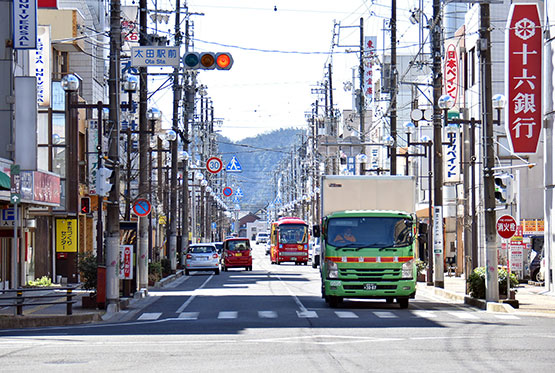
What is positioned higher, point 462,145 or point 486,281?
point 462,145

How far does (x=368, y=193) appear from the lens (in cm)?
3033

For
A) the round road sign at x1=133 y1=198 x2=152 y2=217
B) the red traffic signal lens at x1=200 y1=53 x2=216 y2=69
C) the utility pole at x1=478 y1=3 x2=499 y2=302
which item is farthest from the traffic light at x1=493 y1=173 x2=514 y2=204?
the round road sign at x1=133 y1=198 x2=152 y2=217

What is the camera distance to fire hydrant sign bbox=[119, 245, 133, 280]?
106ft

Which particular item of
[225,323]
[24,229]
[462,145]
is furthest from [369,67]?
[225,323]

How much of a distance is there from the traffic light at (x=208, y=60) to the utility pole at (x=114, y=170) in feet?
18.0

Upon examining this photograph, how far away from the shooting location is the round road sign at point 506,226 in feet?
95.6

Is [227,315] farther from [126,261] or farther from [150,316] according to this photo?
[126,261]

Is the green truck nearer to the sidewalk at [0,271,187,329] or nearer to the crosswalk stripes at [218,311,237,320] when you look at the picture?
the crosswalk stripes at [218,311,237,320]

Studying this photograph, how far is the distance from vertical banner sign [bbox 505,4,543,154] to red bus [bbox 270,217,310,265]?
44.9 m

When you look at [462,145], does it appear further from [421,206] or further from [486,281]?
[486,281]

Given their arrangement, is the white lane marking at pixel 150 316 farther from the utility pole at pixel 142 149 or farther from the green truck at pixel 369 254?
the utility pole at pixel 142 149

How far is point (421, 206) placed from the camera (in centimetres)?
6794

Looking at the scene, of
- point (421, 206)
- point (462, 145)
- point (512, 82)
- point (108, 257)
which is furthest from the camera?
point (421, 206)

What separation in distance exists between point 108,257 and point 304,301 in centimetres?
701
